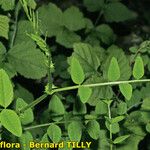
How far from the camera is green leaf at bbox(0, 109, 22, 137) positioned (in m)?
1.00

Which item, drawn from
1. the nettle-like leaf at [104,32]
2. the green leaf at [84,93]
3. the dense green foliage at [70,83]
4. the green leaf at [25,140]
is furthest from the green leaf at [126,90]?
the nettle-like leaf at [104,32]

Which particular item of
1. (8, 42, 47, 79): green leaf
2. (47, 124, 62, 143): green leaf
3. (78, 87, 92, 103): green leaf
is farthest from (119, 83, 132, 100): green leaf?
(8, 42, 47, 79): green leaf

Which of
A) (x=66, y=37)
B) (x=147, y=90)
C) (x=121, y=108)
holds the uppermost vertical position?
(x=66, y=37)

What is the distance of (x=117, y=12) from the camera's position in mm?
2203

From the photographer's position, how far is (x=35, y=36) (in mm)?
958

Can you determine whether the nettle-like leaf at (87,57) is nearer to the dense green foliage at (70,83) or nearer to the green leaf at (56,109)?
the dense green foliage at (70,83)

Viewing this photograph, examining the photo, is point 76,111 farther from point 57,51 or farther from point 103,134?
point 57,51

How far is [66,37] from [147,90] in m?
0.49

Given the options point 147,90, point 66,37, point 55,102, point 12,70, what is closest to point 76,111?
point 55,102

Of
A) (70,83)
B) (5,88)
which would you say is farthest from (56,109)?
(70,83)

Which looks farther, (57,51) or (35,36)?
(57,51)

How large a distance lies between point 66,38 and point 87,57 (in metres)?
0.28

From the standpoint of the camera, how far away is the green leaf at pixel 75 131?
1.24 m

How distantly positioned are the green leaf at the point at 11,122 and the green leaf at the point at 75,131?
26 cm
